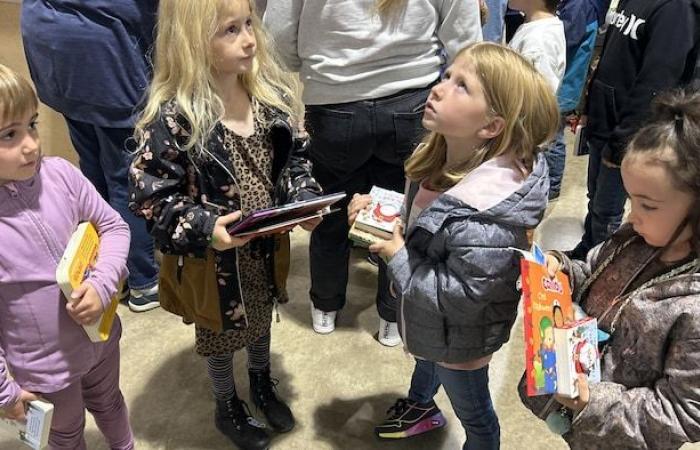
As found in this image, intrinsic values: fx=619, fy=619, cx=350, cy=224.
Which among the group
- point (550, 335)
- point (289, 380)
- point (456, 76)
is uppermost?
point (456, 76)

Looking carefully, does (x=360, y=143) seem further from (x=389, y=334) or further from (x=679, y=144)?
(x=679, y=144)

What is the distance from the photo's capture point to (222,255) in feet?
5.37

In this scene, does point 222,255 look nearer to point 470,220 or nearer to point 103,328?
point 103,328

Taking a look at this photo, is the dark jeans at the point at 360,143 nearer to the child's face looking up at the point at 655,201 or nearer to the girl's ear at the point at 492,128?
the girl's ear at the point at 492,128

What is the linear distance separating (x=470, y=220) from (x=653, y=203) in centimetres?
35

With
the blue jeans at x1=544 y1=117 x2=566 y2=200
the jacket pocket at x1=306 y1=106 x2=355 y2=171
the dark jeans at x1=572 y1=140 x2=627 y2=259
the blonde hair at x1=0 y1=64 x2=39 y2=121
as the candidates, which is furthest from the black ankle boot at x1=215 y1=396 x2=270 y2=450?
the blue jeans at x1=544 y1=117 x2=566 y2=200

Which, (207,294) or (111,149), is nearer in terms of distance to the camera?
(207,294)

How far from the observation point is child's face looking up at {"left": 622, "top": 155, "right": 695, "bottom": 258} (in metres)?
1.07

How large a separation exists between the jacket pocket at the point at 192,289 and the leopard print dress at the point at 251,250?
0.10m

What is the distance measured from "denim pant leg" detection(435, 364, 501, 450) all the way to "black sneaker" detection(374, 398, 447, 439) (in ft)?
1.11

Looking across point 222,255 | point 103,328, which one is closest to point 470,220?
point 222,255

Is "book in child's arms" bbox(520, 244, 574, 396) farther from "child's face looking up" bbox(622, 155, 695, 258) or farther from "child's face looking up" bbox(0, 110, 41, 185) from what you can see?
"child's face looking up" bbox(0, 110, 41, 185)

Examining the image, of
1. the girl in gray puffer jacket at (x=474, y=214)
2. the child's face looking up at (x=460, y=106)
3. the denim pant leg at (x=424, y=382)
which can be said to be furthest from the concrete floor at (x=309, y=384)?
the child's face looking up at (x=460, y=106)

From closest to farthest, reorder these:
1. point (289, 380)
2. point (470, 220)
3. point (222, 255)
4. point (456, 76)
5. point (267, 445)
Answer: point (470, 220), point (456, 76), point (222, 255), point (267, 445), point (289, 380)
